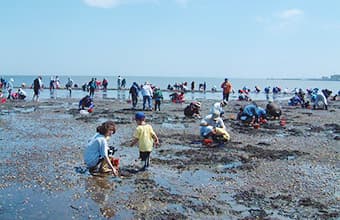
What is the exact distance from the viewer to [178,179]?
10.2m

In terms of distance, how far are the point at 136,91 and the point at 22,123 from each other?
9.48 m

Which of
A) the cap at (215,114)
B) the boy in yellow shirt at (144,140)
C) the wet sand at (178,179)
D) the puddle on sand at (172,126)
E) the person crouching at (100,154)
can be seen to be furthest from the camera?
the puddle on sand at (172,126)

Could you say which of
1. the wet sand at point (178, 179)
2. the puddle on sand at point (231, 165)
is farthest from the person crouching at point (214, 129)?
the puddle on sand at point (231, 165)

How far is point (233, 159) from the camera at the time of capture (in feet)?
41.8

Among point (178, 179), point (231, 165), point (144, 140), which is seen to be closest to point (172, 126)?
point (231, 165)

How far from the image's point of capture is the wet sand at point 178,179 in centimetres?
787

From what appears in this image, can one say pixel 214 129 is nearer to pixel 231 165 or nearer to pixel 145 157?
pixel 231 165

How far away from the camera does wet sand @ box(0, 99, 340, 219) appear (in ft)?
25.8

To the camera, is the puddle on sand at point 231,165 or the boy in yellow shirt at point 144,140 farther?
the puddle on sand at point 231,165

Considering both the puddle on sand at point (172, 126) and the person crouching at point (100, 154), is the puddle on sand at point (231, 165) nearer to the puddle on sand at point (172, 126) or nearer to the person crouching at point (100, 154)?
the person crouching at point (100, 154)

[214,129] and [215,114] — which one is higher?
[215,114]

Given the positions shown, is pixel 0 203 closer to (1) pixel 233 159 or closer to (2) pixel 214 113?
(1) pixel 233 159

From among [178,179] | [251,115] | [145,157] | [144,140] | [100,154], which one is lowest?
[178,179]

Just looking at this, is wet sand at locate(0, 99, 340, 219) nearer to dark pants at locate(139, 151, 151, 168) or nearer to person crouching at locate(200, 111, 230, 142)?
dark pants at locate(139, 151, 151, 168)
